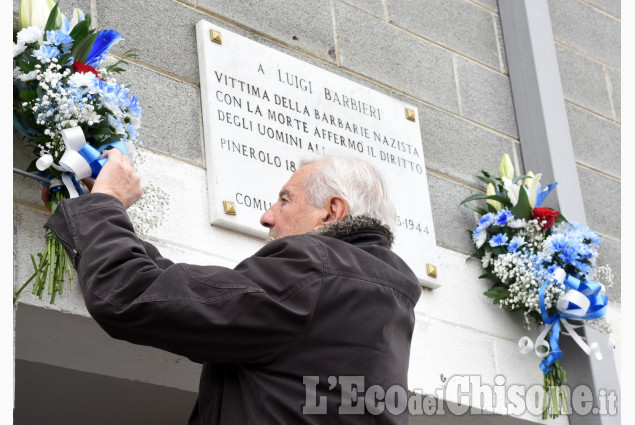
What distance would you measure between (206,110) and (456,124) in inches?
53.4

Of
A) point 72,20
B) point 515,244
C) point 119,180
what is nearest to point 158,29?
point 72,20

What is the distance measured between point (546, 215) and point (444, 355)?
81 centimetres

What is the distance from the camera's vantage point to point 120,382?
3.68m

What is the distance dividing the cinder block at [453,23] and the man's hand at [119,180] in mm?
2046

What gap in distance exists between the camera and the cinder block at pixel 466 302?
4.11 meters

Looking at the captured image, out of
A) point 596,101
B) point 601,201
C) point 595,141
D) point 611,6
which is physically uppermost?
point 611,6

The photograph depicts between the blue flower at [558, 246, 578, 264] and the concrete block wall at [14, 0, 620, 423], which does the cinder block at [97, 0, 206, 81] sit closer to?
the concrete block wall at [14, 0, 620, 423]

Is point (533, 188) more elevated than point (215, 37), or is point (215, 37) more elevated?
point (215, 37)

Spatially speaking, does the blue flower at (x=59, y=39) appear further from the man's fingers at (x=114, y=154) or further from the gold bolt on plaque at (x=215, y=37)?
the gold bolt on plaque at (x=215, y=37)

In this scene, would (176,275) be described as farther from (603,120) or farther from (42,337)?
(603,120)

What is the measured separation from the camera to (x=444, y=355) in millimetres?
3990

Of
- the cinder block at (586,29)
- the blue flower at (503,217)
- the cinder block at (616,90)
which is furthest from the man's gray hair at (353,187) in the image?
the cinder block at (616,90)

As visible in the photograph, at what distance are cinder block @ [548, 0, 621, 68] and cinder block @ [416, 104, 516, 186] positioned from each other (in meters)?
0.98

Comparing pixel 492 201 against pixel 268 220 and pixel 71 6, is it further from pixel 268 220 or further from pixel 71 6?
pixel 71 6
